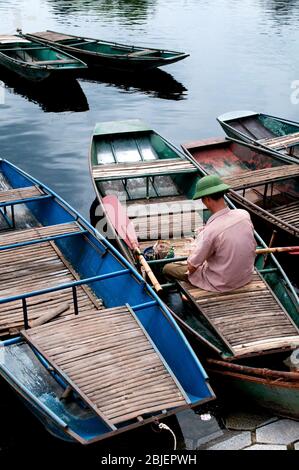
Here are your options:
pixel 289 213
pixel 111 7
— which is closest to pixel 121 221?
pixel 289 213

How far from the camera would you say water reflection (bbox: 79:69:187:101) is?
23219mm

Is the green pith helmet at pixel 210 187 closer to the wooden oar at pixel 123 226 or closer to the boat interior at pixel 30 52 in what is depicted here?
the wooden oar at pixel 123 226

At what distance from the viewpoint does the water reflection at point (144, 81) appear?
2322 centimetres

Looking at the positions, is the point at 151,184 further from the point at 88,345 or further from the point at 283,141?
the point at 88,345

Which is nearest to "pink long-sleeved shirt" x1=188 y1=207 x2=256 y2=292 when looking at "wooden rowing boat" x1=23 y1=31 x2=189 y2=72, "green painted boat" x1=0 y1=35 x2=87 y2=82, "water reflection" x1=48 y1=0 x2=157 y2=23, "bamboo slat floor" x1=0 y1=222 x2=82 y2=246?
"bamboo slat floor" x1=0 y1=222 x2=82 y2=246

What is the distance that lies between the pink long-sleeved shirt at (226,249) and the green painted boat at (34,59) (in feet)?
49.4

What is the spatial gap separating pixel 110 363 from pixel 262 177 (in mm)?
6220

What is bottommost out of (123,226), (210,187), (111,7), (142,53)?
(123,226)

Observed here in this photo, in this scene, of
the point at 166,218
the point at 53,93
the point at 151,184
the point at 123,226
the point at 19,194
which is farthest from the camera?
the point at 53,93

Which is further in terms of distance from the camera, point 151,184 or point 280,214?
point 151,184

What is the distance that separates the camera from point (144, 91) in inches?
923

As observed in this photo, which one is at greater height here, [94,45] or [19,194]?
[94,45]

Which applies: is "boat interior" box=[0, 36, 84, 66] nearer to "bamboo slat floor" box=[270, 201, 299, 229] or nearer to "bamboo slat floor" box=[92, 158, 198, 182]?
"bamboo slat floor" box=[92, 158, 198, 182]

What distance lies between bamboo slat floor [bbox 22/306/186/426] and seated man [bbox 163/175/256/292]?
4.51 ft
